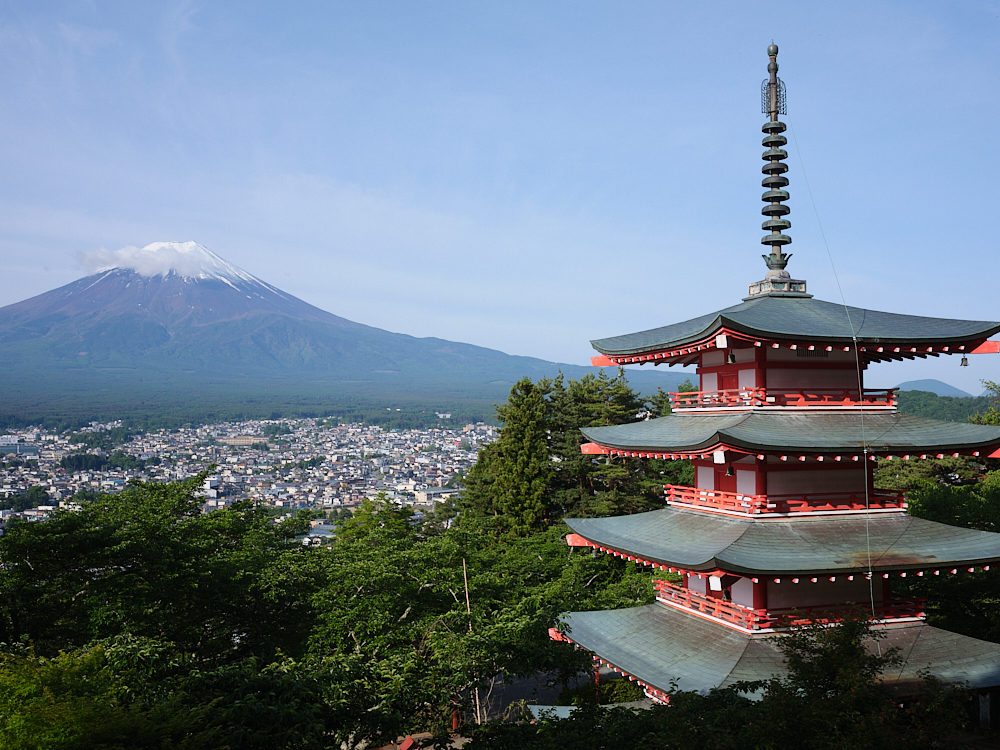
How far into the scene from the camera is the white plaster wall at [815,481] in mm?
12383

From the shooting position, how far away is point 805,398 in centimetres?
1263

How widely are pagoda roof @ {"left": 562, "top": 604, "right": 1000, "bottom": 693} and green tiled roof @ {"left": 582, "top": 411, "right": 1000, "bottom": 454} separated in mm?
2929

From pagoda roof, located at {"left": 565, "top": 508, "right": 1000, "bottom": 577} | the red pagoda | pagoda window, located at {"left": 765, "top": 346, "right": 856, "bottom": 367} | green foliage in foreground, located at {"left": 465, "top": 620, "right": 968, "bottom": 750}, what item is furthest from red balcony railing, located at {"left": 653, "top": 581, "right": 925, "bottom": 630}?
pagoda window, located at {"left": 765, "top": 346, "right": 856, "bottom": 367}

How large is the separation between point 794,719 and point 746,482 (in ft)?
18.7

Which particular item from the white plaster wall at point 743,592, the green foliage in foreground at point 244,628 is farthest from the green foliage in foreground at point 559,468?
the white plaster wall at point 743,592

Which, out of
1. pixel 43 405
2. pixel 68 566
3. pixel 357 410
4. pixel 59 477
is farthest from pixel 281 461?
pixel 68 566

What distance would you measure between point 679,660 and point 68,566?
1032cm

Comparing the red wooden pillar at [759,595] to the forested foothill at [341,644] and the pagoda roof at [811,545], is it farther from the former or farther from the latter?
the forested foothill at [341,644]

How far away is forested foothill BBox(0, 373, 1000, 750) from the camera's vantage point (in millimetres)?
7039

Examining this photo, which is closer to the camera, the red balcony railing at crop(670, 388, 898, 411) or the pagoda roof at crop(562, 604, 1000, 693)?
the pagoda roof at crop(562, 604, 1000, 693)

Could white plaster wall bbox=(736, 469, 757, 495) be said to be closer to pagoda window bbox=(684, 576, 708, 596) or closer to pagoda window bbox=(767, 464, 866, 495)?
pagoda window bbox=(767, 464, 866, 495)

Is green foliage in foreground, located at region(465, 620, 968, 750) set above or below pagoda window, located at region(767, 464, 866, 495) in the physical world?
below

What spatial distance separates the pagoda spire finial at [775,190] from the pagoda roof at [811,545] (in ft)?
15.3

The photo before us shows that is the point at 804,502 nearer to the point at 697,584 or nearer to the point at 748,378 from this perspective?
the point at 748,378
